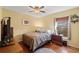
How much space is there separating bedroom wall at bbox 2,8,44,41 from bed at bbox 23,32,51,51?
0.28 ft

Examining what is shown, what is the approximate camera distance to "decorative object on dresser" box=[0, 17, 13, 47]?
56.6 inches

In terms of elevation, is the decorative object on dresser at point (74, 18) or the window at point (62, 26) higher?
the decorative object on dresser at point (74, 18)

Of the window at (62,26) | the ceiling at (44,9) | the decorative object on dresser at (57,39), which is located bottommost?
the decorative object on dresser at (57,39)

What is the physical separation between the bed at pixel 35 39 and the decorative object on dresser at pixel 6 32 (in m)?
0.23

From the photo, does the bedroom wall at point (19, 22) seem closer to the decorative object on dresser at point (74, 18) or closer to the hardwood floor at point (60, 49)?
the hardwood floor at point (60, 49)

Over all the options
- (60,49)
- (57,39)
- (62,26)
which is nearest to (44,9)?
(62,26)

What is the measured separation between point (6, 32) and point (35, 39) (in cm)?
46

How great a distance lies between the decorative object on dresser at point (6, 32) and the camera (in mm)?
1438

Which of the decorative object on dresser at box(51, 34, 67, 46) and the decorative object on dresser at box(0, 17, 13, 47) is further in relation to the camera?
the decorative object on dresser at box(51, 34, 67, 46)

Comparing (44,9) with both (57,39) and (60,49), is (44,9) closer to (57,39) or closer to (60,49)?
(57,39)

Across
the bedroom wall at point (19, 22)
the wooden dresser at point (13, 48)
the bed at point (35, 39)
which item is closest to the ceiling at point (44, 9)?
the bedroom wall at point (19, 22)

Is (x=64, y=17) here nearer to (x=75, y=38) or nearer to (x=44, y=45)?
(x=75, y=38)

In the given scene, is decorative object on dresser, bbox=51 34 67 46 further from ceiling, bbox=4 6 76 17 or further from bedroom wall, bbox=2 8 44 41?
ceiling, bbox=4 6 76 17

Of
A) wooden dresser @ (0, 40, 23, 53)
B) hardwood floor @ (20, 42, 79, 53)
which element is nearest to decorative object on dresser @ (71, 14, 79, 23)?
hardwood floor @ (20, 42, 79, 53)
